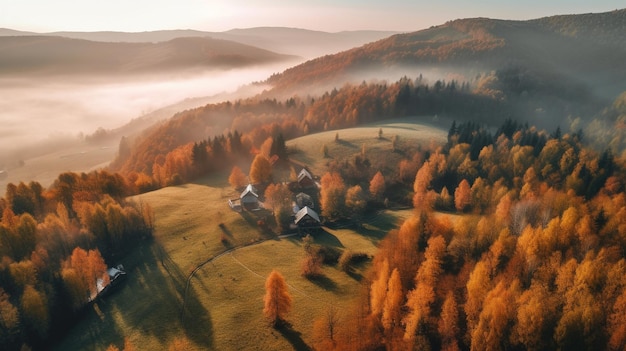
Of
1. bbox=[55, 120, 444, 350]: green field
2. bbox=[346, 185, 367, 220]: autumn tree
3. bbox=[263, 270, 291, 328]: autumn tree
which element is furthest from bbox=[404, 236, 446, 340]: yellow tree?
bbox=[346, 185, 367, 220]: autumn tree

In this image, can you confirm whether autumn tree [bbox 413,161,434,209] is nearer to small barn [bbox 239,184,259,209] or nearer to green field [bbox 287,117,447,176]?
green field [bbox 287,117,447,176]

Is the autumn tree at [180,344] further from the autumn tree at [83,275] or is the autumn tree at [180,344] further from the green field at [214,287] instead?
the autumn tree at [83,275]

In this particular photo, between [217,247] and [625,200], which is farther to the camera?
[625,200]

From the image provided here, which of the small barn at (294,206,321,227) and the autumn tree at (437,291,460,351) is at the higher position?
the autumn tree at (437,291,460,351)

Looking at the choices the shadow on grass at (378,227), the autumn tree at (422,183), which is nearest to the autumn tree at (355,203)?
the shadow on grass at (378,227)

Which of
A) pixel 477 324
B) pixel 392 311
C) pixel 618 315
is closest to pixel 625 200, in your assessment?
pixel 618 315

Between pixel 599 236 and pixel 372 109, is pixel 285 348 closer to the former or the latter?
pixel 599 236
